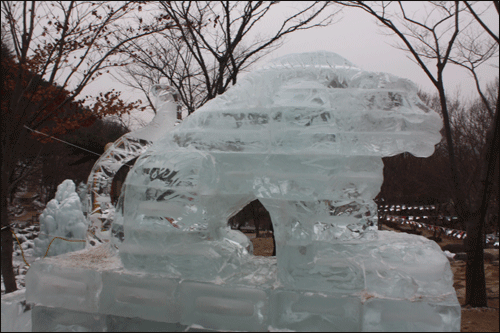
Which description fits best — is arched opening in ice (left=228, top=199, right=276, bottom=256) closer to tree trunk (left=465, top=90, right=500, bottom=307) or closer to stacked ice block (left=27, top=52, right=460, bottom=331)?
tree trunk (left=465, top=90, right=500, bottom=307)

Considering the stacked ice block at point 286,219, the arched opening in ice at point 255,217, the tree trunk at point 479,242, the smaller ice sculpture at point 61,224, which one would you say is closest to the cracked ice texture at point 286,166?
the stacked ice block at point 286,219

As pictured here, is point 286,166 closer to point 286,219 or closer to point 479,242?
point 286,219

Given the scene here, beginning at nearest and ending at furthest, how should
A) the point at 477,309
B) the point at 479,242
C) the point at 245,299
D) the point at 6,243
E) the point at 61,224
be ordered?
the point at 245,299
the point at 477,309
the point at 479,242
the point at 6,243
the point at 61,224

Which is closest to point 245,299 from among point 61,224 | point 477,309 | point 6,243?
point 477,309

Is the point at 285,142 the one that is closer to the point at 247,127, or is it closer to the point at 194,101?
the point at 247,127

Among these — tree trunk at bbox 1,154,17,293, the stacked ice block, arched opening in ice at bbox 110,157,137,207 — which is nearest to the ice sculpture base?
the stacked ice block

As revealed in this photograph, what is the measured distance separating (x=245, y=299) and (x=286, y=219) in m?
0.44

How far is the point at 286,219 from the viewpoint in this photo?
1961 millimetres

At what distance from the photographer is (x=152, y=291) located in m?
2.07

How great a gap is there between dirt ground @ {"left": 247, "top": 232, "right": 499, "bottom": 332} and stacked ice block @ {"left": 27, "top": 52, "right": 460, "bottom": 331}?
0.81 feet

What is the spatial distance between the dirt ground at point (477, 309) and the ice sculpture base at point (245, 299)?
0.75 feet

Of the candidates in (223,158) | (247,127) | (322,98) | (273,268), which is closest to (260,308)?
(273,268)

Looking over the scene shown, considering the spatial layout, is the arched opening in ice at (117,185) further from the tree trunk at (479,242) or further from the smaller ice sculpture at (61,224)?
the tree trunk at (479,242)

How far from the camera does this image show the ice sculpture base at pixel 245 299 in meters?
1.79
